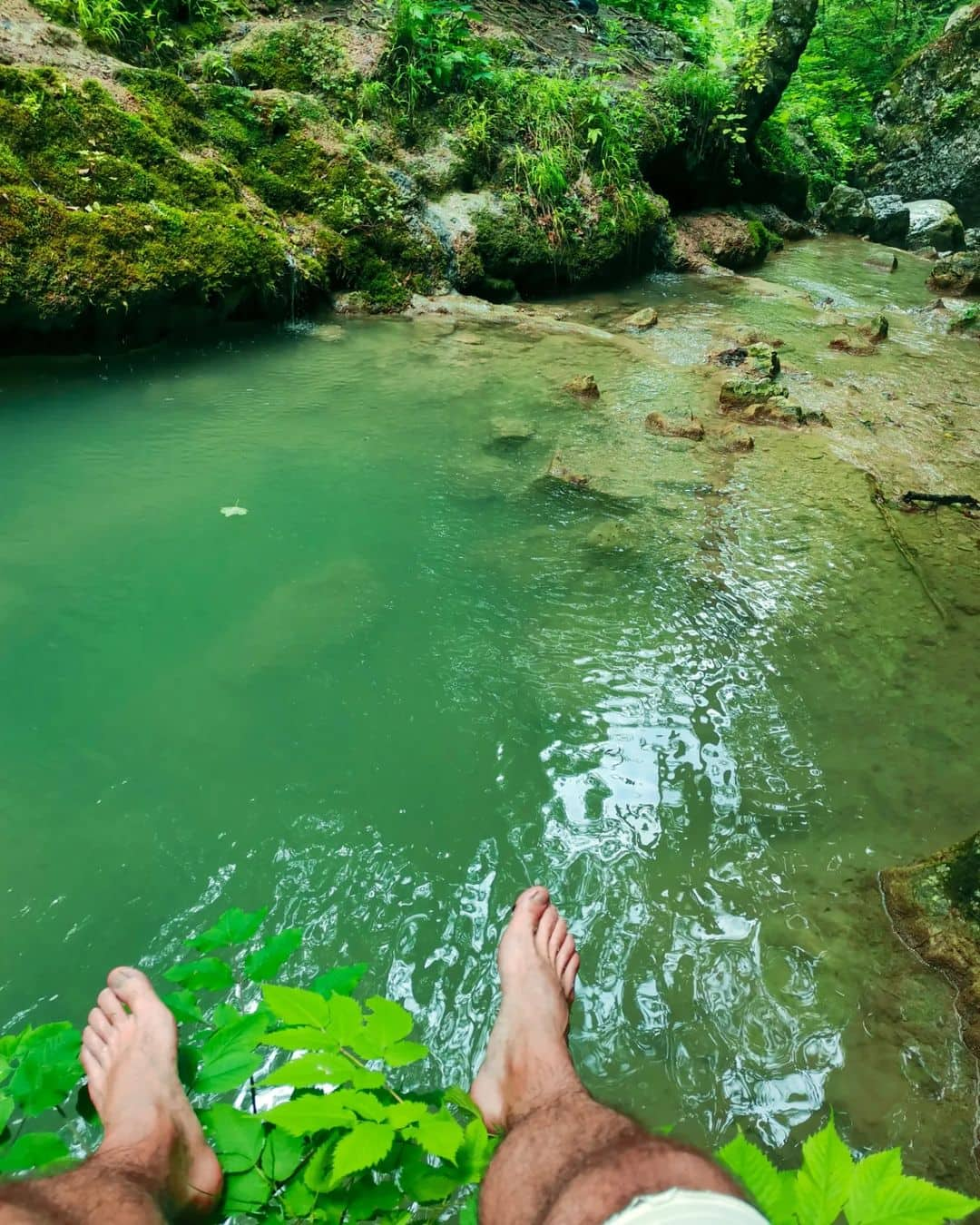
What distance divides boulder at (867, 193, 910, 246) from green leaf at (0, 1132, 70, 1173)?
51.3ft

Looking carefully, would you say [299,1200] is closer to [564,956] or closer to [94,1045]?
[94,1045]

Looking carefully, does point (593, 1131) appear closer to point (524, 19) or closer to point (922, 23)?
point (524, 19)

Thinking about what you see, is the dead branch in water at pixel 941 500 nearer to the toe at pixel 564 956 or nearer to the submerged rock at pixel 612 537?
the submerged rock at pixel 612 537

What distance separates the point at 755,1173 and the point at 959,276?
11130 millimetres

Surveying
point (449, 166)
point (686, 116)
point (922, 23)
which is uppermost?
point (922, 23)

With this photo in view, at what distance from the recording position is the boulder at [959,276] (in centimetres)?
907

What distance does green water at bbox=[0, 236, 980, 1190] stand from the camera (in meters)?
1.61

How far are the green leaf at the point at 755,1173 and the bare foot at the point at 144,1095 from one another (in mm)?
646

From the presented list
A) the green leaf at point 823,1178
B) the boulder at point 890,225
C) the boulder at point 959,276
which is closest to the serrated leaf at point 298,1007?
the green leaf at point 823,1178

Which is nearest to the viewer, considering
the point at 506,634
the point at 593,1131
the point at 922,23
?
the point at 593,1131

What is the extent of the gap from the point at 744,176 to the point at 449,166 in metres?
6.32

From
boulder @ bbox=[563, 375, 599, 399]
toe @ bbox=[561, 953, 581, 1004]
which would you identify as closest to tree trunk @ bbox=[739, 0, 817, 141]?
boulder @ bbox=[563, 375, 599, 399]

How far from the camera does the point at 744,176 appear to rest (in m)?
11.8

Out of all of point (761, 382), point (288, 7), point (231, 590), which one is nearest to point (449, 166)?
point (288, 7)
